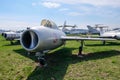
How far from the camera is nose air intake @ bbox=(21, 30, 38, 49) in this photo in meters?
10.9

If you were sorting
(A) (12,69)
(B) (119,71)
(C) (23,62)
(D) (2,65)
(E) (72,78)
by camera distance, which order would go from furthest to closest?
(C) (23,62)
(D) (2,65)
(A) (12,69)
(B) (119,71)
(E) (72,78)

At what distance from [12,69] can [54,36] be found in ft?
11.5

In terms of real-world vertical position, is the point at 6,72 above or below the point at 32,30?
below

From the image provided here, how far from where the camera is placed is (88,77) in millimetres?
9391

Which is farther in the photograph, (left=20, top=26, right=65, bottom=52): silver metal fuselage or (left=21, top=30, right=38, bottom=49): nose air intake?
(left=21, top=30, right=38, bottom=49): nose air intake

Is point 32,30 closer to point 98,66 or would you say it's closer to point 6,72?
point 6,72

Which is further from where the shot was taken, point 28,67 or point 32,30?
point 28,67

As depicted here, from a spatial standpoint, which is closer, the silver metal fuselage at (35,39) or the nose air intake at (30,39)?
the silver metal fuselage at (35,39)

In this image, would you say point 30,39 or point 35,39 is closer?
point 35,39

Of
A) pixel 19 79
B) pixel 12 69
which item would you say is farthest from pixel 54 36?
pixel 19 79

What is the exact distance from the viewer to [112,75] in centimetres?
965

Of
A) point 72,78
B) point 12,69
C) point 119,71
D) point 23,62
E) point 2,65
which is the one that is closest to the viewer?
point 72,78

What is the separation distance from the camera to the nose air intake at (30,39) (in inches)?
430

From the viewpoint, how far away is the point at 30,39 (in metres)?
11.4
